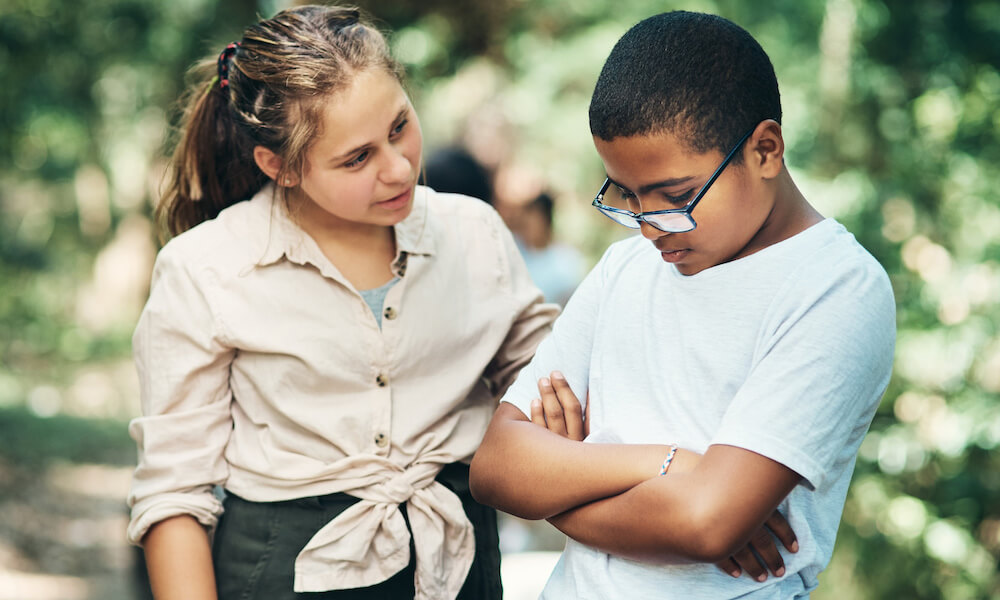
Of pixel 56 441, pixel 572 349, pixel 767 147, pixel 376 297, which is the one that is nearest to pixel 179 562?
pixel 376 297

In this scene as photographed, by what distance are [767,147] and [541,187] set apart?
13.6 feet

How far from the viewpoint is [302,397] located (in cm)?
196

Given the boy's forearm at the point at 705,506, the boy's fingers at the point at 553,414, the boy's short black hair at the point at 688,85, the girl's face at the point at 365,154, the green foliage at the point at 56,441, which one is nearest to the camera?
the boy's forearm at the point at 705,506

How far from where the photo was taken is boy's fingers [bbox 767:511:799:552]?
1509 millimetres

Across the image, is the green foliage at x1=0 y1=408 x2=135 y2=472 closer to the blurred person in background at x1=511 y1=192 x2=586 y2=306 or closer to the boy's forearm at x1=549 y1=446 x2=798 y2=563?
the blurred person in background at x1=511 y1=192 x2=586 y2=306

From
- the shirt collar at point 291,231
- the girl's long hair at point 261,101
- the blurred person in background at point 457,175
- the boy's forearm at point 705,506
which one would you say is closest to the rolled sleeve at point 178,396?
the shirt collar at point 291,231

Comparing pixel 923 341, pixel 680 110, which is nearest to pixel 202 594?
pixel 680 110

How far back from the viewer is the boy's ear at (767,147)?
1562mm

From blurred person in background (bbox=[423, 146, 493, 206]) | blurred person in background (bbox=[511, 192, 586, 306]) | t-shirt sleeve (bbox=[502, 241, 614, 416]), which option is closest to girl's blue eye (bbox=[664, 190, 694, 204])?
t-shirt sleeve (bbox=[502, 241, 614, 416])

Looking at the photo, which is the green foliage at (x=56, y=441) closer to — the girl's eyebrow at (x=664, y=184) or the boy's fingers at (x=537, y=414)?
the boy's fingers at (x=537, y=414)

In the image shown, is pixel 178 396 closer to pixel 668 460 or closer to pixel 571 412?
pixel 571 412

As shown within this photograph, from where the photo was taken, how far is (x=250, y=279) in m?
1.98

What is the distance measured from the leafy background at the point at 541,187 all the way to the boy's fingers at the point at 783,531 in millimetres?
1306

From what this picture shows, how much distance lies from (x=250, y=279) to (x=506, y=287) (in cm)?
57
